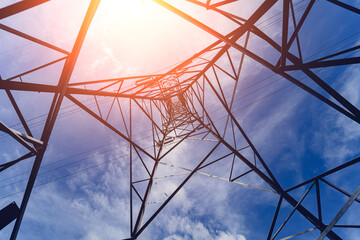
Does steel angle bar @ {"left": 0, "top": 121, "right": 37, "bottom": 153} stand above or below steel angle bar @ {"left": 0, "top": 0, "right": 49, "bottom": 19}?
below

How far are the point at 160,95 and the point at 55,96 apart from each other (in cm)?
735

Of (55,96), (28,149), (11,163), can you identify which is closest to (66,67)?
(55,96)

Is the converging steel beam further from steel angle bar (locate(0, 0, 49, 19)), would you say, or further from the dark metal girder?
the dark metal girder

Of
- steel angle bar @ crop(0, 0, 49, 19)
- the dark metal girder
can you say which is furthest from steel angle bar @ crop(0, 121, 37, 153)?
the dark metal girder

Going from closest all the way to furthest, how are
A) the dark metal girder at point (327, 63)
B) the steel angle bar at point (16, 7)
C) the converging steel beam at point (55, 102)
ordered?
the steel angle bar at point (16, 7) < the dark metal girder at point (327, 63) < the converging steel beam at point (55, 102)

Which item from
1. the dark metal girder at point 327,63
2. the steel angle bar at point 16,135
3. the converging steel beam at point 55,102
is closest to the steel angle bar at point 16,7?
the converging steel beam at point 55,102

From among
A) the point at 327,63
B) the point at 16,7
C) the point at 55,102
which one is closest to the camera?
the point at 16,7

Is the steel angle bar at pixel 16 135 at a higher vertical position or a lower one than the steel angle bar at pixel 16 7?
lower

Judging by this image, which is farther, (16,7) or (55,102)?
(55,102)

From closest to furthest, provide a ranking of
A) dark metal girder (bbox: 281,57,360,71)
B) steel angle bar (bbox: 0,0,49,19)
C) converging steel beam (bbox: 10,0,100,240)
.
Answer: steel angle bar (bbox: 0,0,49,19) → dark metal girder (bbox: 281,57,360,71) → converging steel beam (bbox: 10,0,100,240)

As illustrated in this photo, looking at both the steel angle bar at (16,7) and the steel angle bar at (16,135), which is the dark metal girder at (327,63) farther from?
the steel angle bar at (16,135)

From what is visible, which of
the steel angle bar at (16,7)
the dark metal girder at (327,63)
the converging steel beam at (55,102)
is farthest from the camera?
the converging steel beam at (55,102)

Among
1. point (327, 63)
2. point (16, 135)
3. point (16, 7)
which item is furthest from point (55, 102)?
point (327, 63)

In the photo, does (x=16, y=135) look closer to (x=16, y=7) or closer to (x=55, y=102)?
(x=55, y=102)
